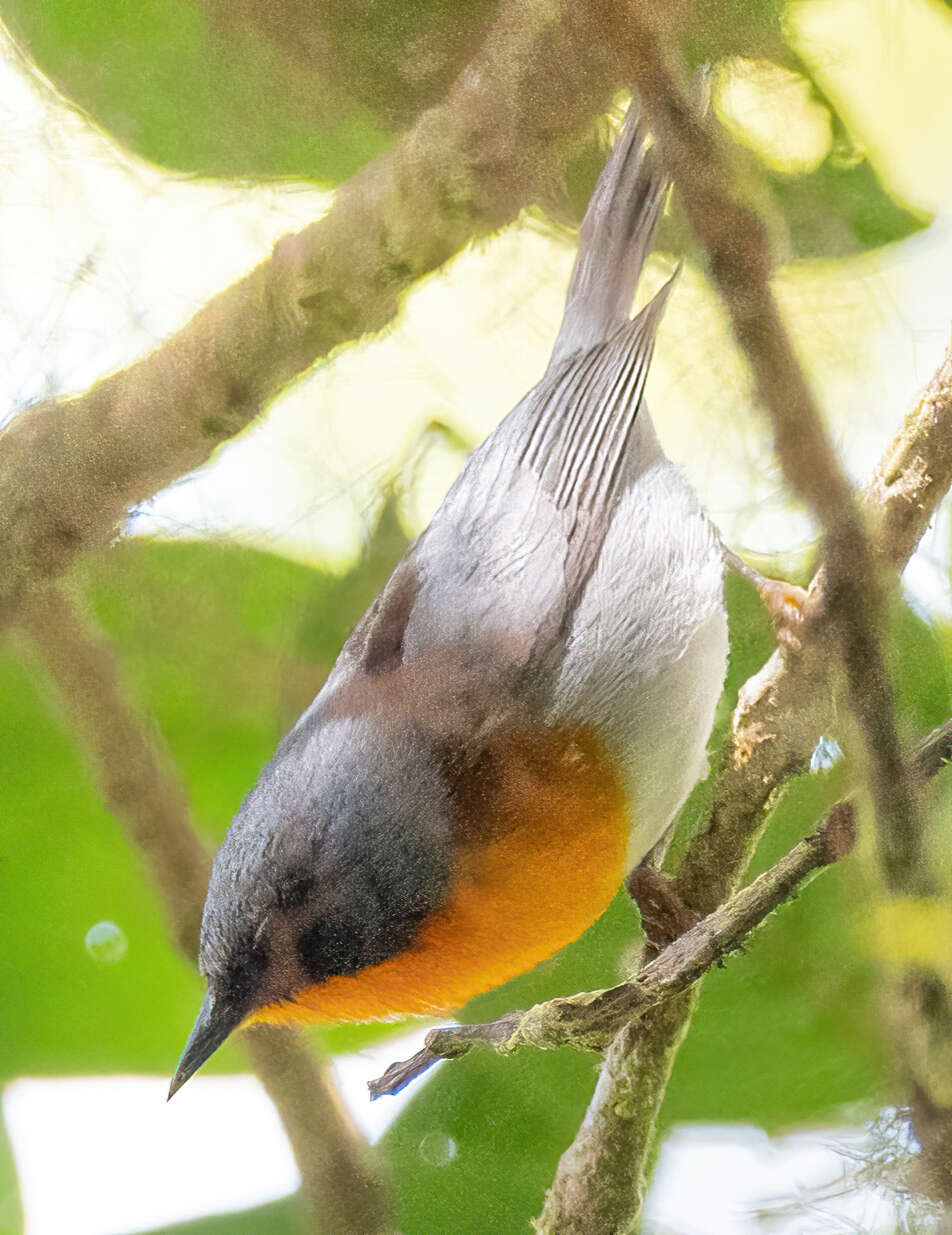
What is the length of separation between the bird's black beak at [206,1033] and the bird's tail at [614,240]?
1.11ft

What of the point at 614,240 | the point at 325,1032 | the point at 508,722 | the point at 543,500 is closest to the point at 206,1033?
the point at 325,1032

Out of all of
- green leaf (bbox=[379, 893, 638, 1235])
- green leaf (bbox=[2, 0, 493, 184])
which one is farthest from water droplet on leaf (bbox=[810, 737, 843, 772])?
green leaf (bbox=[2, 0, 493, 184])

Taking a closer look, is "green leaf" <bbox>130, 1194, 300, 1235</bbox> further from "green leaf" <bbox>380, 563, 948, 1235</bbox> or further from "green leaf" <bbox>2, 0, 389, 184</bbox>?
"green leaf" <bbox>2, 0, 389, 184</bbox>

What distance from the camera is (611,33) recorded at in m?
0.48

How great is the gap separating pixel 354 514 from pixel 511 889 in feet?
0.64

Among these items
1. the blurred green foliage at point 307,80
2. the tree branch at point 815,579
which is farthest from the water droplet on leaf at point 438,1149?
the blurred green foliage at point 307,80

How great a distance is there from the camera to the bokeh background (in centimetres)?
49

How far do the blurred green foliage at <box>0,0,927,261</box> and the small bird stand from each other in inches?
2.3

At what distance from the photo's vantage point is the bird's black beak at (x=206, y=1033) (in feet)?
1.69

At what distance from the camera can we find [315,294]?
53 centimetres

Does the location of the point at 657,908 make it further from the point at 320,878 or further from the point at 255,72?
the point at 255,72

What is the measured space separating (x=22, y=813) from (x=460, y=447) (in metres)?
0.31

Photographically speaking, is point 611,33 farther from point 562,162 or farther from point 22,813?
point 22,813

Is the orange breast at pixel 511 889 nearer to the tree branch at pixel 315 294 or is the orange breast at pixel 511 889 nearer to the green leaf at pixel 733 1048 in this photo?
the green leaf at pixel 733 1048
